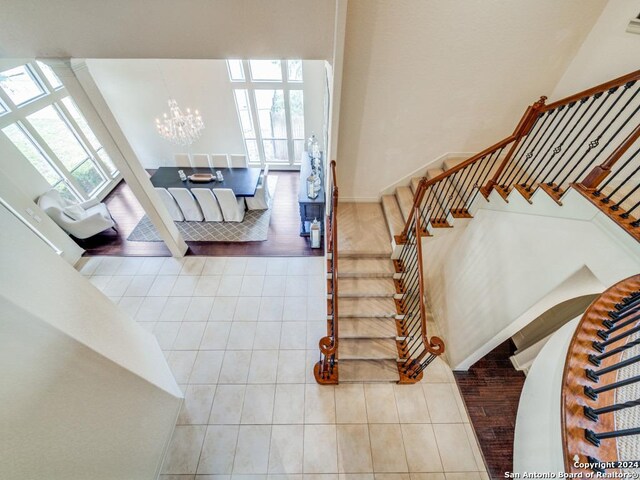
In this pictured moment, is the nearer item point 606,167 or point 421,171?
point 606,167

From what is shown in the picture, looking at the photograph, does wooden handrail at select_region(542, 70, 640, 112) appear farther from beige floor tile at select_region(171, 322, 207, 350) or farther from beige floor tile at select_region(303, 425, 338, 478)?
beige floor tile at select_region(171, 322, 207, 350)

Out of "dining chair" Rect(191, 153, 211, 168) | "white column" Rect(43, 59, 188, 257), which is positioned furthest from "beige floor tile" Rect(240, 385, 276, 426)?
"dining chair" Rect(191, 153, 211, 168)

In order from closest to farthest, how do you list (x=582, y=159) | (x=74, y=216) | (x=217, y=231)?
(x=582, y=159) < (x=74, y=216) < (x=217, y=231)

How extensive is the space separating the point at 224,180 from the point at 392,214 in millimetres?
3810

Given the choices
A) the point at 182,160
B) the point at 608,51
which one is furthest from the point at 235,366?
the point at 608,51

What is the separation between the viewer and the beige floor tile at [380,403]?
3.16 metres

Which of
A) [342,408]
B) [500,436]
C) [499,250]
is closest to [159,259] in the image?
[342,408]

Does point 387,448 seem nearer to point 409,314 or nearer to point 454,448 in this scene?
point 454,448

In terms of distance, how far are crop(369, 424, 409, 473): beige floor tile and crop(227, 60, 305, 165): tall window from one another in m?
6.39

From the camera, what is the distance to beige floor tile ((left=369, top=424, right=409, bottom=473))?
285cm

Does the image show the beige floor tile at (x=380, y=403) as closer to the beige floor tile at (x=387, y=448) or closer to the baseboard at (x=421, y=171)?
the beige floor tile at (x=387, y=448)

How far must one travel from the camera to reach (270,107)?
657cm

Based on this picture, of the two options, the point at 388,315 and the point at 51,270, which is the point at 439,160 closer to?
Answer: the point at 388,315

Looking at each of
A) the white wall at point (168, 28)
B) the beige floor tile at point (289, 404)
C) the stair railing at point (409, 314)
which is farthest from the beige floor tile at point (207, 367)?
the white wall at point (168, 28)
